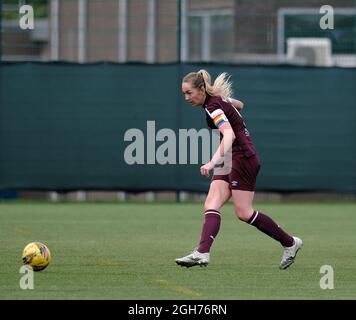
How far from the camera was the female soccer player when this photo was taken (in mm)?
10961

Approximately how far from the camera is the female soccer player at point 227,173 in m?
11.0

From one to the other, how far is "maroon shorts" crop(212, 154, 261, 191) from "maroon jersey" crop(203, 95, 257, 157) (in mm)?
62

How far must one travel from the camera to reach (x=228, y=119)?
1115cm

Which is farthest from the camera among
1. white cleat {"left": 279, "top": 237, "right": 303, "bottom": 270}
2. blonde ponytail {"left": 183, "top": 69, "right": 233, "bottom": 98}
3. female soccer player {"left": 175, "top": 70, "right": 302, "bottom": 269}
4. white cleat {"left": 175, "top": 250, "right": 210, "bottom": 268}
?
white cleat {"left": 279, "top": 237, "right": 303, "bottom": 270}

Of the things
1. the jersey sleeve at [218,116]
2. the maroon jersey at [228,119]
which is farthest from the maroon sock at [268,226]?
the jersey sleeve at [218,116]

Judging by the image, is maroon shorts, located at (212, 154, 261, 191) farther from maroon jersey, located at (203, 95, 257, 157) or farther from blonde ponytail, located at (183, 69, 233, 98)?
blonde ponytail, located at (183, 69, 233, 98)

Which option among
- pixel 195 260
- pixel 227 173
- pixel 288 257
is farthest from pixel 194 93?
pixel 288 257

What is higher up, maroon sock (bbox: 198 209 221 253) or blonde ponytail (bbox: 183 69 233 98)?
blonde ponytail (bbox: 183 69 233 98)

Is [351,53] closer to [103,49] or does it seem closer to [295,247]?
[103,49]

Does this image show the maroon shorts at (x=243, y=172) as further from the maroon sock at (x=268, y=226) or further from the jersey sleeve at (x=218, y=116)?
the jersey sleeve at (x=218, y=116)

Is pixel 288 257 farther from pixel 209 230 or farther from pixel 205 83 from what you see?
pixel 205 83

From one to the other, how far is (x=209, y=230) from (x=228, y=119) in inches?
44.5

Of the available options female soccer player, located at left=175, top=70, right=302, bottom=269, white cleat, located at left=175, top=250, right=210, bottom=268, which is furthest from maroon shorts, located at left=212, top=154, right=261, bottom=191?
white cleat, located at left=175, top=250, right=210, bottom=268
